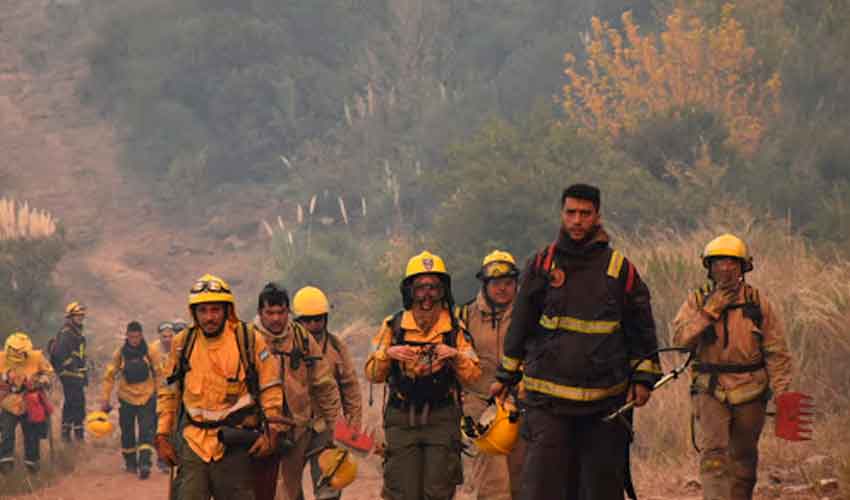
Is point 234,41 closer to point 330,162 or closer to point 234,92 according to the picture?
point 234,92

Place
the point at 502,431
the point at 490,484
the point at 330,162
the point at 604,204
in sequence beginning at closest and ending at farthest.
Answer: the point at 502,431 < the point at 490,484 < the point at 604,204 < the point at 330,162

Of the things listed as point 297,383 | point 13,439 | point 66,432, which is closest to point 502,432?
point 297,383

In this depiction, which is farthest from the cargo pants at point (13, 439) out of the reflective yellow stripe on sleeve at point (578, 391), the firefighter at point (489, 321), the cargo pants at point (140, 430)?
the reflective yellow stripe on sleeve at point (578, 391)

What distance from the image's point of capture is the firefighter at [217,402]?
24.8 ft

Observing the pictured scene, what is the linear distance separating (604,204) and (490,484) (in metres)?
13.5

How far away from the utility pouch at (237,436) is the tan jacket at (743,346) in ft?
10.3

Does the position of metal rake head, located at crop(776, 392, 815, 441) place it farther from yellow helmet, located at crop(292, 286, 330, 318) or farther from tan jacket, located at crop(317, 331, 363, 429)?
yellow helmet, located at crop(292, 286, 330, 318)

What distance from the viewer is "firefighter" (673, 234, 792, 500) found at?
29.5 ft

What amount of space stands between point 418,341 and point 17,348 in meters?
9.52

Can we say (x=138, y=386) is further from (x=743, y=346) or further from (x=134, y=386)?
(x=743, y=346)

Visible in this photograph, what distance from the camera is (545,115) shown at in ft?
85.6

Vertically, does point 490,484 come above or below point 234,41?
below

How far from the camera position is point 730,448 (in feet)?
30.1

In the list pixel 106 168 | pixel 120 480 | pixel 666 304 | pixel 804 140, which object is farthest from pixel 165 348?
pixel 106 168
